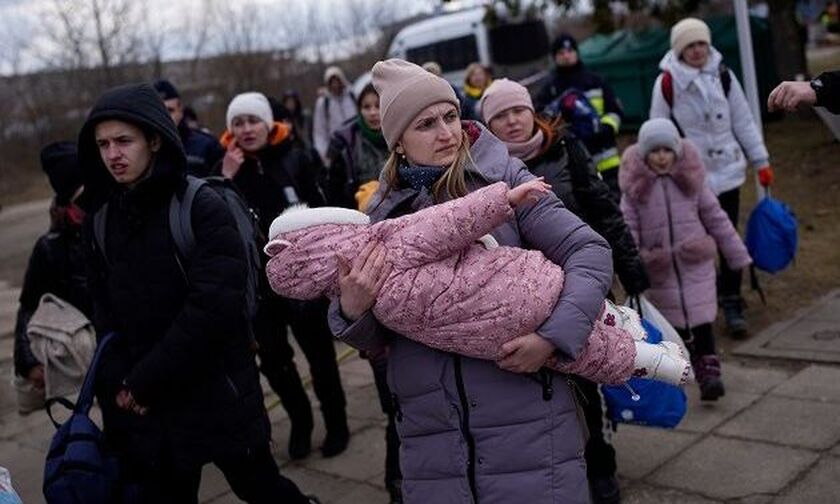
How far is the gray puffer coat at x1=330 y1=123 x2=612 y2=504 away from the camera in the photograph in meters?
2.36

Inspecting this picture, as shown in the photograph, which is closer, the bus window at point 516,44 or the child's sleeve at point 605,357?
the child's sleeve at point 605,357

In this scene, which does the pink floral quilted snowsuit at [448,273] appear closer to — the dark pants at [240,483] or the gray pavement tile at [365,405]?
the dark pants at [240,483]

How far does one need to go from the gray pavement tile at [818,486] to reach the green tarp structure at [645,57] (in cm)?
1146

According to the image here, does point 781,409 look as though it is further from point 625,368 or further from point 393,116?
point 393,116

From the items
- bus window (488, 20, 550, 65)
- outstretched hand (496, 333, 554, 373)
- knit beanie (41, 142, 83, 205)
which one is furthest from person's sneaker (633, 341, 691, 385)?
bus window (488, 20, 550, 65)

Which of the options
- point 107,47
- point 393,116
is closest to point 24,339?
point 393,116

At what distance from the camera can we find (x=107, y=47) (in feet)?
82.4

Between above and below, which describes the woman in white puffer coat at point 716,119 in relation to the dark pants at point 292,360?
above

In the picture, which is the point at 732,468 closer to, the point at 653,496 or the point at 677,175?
the point at 653,496

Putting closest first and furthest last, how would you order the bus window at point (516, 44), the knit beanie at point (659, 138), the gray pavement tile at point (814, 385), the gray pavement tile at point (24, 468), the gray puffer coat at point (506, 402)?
the gray puffer coat at point (506, 402)
the gray pavement tile at point (814, 385)
the knit beanie at point (659, 138)
the gray pavement tile at point (24, 468)
the bus window at point (516, 44)

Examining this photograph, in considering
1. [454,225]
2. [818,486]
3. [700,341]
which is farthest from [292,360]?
[454,225]

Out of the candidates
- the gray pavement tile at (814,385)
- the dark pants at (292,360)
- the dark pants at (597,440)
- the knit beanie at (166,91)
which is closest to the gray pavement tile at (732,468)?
the dark pants at (597,440)

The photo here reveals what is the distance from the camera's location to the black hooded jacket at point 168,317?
306cm

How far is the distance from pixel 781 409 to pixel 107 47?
23.7 metres
